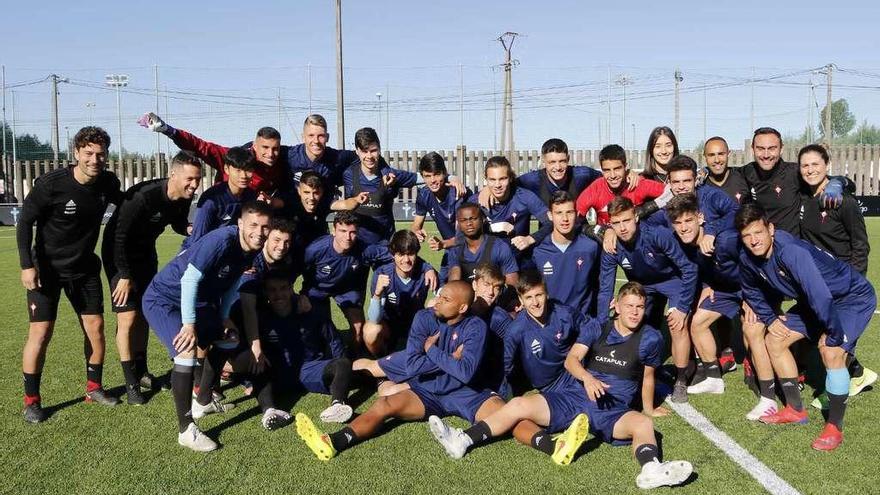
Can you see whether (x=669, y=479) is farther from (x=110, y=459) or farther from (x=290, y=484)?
(x=110, y=459)

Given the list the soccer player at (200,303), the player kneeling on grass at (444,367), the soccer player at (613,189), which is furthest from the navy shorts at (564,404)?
the soccer player at (200,303)

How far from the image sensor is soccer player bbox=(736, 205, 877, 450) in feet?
15.3

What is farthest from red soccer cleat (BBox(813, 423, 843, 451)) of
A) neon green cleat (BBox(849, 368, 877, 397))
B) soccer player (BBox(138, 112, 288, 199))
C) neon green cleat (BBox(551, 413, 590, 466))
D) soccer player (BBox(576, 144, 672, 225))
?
soccer player (BBox(138, 112, 288, 199))

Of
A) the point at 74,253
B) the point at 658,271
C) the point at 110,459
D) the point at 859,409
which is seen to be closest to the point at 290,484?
the point at 110,459

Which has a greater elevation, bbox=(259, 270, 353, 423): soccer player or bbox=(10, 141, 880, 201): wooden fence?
bbox=(10, 141, 880, 201): wooden fence

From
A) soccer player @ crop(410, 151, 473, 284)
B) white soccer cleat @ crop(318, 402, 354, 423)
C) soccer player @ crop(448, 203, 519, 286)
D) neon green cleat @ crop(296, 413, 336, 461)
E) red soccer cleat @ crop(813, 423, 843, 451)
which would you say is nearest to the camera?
neon green cleat @ crop(296, 413, 336, 461)

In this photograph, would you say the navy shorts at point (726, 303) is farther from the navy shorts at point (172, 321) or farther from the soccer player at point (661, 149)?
the navy shorts at point (172, 321)

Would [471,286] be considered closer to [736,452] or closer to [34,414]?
[736,452]

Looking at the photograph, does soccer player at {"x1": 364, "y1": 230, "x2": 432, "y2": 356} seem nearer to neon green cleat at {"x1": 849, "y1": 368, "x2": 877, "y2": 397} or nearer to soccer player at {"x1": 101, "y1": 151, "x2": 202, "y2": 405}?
soccer player at {"x1": 101, "y1": 151, "x2": 202, "y2": 405}

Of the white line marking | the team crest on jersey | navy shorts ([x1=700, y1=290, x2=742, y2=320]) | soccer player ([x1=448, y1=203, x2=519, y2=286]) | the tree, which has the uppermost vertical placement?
the tree

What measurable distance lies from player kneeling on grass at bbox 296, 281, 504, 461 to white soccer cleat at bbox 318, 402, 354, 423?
30 centimetres

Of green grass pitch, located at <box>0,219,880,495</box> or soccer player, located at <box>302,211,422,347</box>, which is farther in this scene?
soccer player, located at <box>302,211,422,347</box>

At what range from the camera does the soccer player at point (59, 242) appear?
529cm

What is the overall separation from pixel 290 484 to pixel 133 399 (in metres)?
2.24
